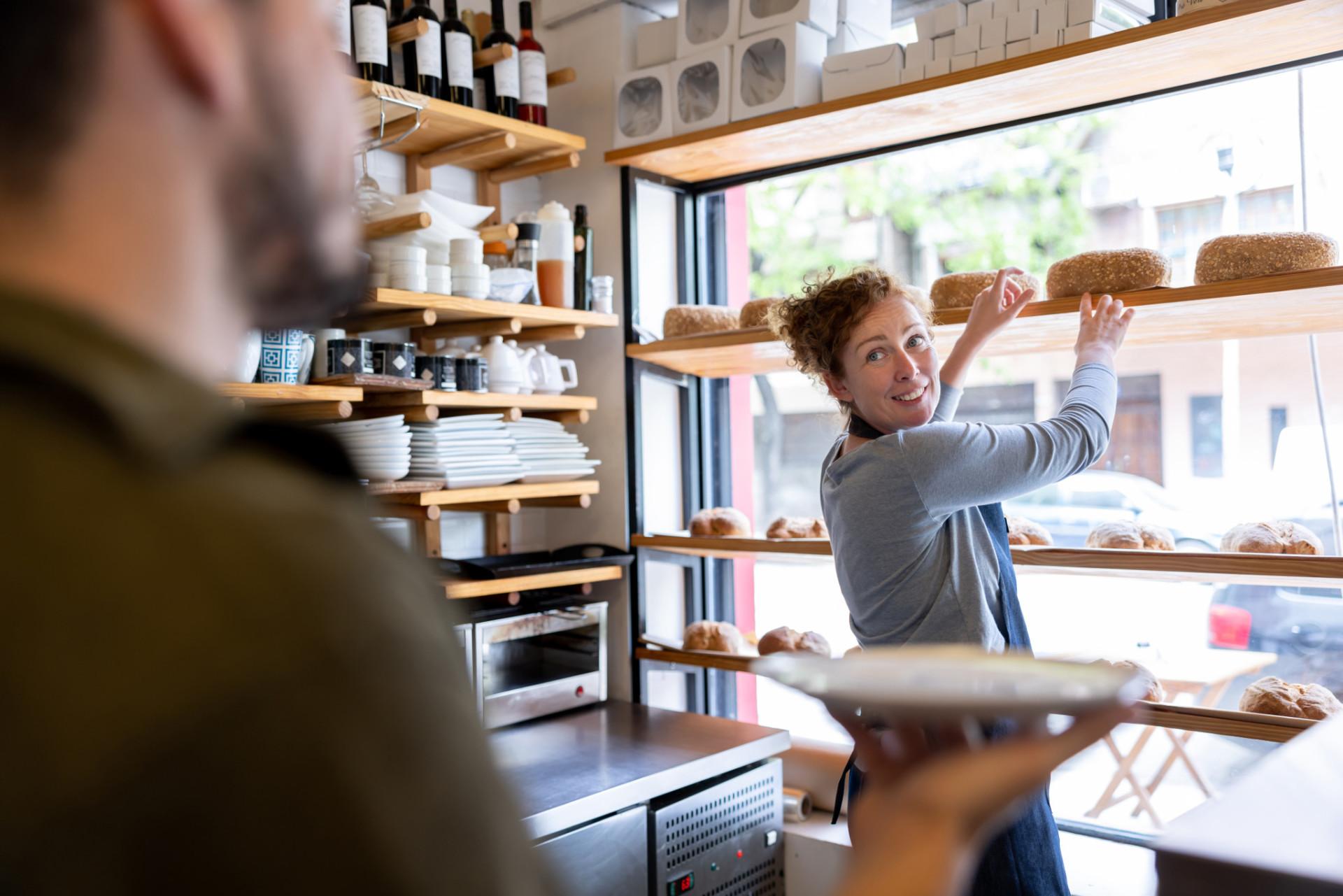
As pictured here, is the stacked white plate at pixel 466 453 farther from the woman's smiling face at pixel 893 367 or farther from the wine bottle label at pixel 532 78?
the woman's smiling face at pixel 893 367

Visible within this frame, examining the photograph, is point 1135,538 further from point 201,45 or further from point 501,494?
point 201,45

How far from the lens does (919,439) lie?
169 centimetres

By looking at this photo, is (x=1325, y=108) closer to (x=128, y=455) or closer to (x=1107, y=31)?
(x=1107, y=31)

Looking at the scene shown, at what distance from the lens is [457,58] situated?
2.62 metres

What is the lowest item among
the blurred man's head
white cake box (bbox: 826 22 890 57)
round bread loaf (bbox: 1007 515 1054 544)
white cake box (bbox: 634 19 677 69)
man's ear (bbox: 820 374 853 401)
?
round bread loaf (bbox: 1007 515 1054 544)

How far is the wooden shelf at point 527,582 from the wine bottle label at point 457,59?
1.21m

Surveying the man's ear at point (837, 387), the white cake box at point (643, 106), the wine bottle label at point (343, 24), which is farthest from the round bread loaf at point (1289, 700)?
the wine bottle label at point (343, 24)

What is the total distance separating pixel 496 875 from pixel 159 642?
145mm

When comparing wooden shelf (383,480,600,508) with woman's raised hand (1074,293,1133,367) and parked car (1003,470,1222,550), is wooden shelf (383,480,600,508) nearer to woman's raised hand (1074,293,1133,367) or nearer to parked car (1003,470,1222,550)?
parked car (1003,470,1222,550)

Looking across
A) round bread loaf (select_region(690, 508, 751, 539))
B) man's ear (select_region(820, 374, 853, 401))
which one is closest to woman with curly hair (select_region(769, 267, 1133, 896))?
man's ear (select_region(820, 374, 853, 401))

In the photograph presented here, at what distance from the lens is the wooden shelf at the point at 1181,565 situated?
1881mm

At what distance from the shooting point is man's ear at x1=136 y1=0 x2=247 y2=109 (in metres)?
0.41

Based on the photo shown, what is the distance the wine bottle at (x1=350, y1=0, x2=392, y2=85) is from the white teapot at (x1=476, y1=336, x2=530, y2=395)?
0.68 metres

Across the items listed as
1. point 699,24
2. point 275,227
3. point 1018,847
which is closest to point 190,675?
point 275,227
